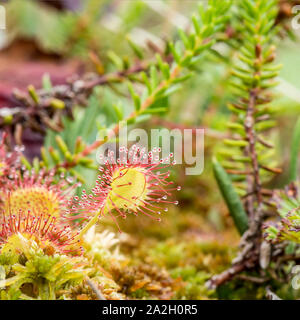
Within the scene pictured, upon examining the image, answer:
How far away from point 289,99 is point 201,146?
0.31 m

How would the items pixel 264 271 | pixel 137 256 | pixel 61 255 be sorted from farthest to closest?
pixel 137 256
pixel 264 271
pixel 61 255

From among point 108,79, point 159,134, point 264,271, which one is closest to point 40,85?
point 108,79

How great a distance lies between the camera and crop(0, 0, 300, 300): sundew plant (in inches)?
20.5

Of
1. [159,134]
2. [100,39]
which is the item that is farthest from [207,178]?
[100,39]

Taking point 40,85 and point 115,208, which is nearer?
point 115,208

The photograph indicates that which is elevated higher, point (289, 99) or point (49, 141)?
point (289, 99)

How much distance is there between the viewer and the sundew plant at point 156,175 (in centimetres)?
52

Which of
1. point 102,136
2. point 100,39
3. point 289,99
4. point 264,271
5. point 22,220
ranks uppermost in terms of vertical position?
point 100,39

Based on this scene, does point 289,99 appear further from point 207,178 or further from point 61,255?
point 61,255

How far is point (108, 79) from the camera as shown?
979 millimetres

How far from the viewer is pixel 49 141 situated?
0.89 m

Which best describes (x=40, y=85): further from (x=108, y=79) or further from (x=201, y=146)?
(x=201, y=146)

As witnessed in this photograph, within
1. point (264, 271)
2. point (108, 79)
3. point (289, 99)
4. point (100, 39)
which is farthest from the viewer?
point (100, 39)

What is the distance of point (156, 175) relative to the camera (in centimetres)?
53
